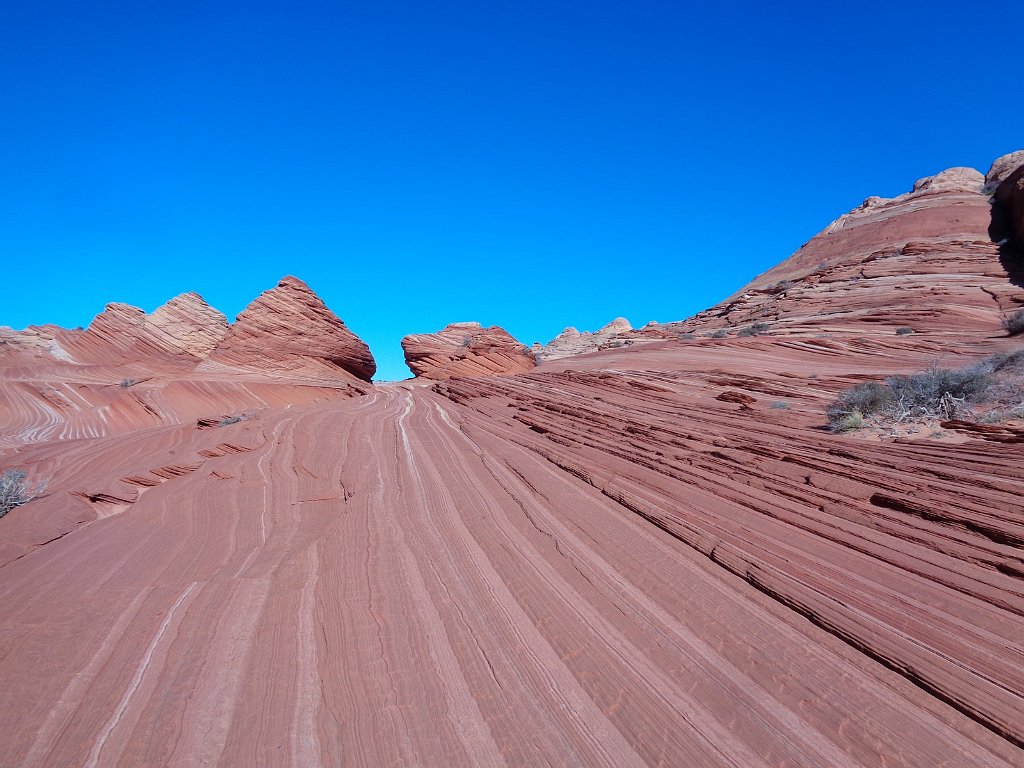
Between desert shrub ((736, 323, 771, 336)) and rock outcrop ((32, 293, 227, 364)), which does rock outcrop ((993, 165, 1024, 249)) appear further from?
rock outcrop ((32, 293, 227, 364))

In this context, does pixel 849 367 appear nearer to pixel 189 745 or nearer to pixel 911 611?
pixel 911 611

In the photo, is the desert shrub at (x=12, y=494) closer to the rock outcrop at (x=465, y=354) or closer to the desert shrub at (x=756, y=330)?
the rock outcrop at (x=465, y=354)

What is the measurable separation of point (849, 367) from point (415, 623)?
16.7 m

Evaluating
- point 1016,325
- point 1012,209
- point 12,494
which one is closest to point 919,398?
point 1016,325

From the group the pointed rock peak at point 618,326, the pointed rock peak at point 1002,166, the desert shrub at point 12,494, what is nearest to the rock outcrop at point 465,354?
the desert shrub at point 12,494

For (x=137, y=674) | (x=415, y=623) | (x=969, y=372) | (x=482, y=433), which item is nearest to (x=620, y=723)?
(x=415, y=623)

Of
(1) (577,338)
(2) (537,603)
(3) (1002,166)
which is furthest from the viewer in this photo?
(1) (577,338)

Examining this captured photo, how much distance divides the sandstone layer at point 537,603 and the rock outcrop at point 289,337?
1706cm

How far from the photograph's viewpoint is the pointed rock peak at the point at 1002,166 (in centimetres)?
4066

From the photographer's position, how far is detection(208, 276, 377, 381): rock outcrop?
2527 cm

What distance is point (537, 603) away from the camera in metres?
3.73

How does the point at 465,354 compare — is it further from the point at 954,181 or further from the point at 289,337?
the point at 954,181

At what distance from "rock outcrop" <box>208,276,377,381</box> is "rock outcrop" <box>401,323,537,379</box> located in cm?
384

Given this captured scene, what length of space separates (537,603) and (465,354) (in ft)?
89.3
